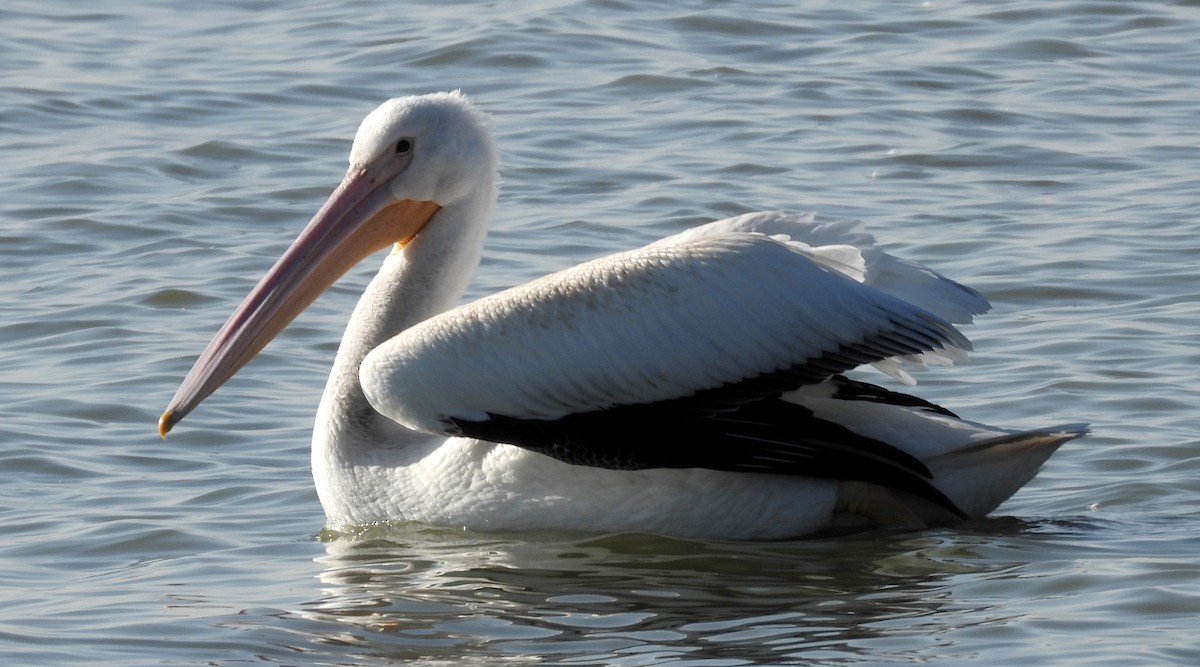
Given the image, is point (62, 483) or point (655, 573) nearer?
point (655, 573)

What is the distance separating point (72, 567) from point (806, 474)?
6.16ft

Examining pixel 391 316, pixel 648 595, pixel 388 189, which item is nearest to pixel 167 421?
pixel 391 316

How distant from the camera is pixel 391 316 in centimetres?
585

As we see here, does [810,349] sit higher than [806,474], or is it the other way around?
[810,349]

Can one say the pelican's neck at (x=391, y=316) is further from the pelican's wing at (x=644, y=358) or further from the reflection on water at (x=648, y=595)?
the pelican's wing at (x=644, y=358)

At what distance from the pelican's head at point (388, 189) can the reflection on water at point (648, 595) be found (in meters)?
0.73

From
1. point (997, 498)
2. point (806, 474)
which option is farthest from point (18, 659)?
point (997, 498)

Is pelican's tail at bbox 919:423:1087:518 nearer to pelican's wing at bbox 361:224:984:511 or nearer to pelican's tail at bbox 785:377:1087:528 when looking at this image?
pelican's tail at bbox 785:377:1087:528

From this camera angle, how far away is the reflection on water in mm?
4648

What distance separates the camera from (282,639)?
4.79 meters

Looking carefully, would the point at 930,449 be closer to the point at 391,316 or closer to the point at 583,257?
the point at 391,316

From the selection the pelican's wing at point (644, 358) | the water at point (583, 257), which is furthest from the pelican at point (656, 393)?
the water at point (583, 257)

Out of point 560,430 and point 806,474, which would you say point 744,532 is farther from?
point 560,430

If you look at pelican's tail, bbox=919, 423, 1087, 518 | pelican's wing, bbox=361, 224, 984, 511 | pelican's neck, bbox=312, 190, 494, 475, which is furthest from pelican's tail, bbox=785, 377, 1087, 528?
pelican's neck, bbox=312, 190, 494, 475
